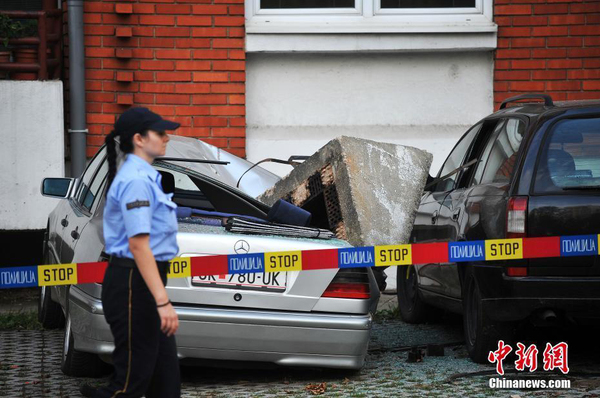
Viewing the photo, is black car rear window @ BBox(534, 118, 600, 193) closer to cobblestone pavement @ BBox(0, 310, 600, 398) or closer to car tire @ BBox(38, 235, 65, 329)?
cobblestone pavement @ BBox(0, 310, 600, 398)

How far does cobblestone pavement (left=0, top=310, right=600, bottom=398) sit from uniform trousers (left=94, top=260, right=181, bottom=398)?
6.04 ft

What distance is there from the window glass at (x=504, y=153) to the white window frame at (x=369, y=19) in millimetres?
3948

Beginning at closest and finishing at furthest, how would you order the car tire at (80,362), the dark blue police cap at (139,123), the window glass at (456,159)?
1. the dark blue police cap at (139,123)
2. the car tire at (80,362)
3. the window glass at (456,159)

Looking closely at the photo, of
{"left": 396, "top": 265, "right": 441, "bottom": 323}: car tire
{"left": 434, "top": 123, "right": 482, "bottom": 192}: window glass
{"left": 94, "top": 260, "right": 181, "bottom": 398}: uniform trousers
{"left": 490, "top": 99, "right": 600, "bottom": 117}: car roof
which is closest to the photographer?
{"left": 94, "top": 260, "right": 181, "bottom": 398}: uniform trousers

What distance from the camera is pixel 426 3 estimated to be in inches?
456

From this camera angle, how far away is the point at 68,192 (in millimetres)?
7781

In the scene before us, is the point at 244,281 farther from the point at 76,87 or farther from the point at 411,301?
the point at 76,87

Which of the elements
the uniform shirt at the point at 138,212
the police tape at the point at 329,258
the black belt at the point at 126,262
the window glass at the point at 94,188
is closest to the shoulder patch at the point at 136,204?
the uniform shirt at the point at 138,212

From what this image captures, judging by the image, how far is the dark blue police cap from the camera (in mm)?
4480

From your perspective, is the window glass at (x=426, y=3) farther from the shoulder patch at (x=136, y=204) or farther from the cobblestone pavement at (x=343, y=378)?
the shoulder patch at (x=136, y=204)

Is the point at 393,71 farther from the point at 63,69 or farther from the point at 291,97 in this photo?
the point at 63,69

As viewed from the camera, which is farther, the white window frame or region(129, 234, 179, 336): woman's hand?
the white window frame

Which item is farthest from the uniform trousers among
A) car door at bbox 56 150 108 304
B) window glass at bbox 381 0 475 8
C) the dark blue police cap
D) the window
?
window glass at bbox 381 0 475 8

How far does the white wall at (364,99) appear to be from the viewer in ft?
37.5
